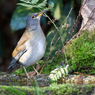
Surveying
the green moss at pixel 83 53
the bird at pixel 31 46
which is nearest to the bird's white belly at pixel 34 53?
the bird at pixel 31 46

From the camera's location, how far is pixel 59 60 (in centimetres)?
381

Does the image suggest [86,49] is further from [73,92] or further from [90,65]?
[73,92]

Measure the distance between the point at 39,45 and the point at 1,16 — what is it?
5.26 m

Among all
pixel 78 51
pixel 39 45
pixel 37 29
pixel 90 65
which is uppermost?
pixel 37 29

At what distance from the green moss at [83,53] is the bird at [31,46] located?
0.53m

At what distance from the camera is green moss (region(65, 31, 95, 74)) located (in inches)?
135

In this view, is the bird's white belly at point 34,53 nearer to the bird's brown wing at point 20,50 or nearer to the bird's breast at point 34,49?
the bird's breast at point 34,49

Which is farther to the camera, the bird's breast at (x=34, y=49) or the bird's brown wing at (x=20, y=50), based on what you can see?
the bird's brown wing at (x=20, y=50)

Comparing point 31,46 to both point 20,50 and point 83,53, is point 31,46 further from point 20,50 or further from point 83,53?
point 83,53

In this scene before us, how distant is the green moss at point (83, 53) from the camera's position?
3426 mm

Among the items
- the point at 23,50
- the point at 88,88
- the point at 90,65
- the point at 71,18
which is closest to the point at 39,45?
the point at 23,50

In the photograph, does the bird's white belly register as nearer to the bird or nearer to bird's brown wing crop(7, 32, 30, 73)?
the bird

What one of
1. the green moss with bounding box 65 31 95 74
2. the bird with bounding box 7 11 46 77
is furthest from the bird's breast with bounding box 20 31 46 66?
the green moss with bounding box 65 31 95 74

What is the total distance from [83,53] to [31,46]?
0.90 m
